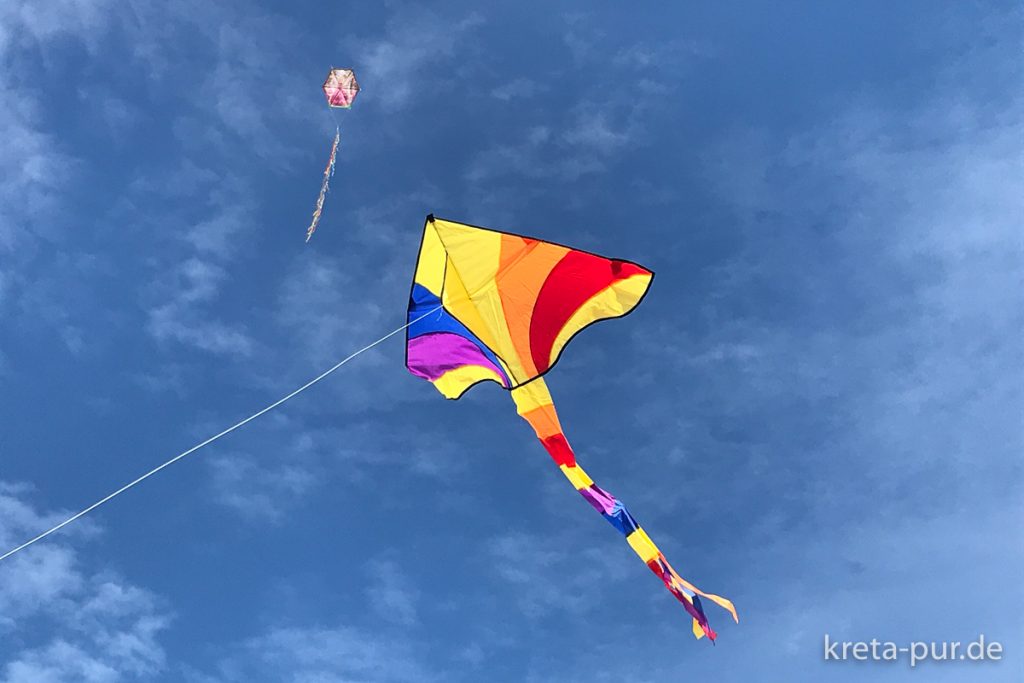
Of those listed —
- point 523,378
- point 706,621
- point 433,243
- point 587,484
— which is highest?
point 433,243

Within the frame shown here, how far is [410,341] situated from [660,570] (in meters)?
4.68

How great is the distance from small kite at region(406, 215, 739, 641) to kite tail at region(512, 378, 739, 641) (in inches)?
0.6

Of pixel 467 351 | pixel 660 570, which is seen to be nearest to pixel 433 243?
pixel 467 351

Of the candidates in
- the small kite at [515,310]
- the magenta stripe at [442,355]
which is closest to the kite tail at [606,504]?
the small kite at [515,310]

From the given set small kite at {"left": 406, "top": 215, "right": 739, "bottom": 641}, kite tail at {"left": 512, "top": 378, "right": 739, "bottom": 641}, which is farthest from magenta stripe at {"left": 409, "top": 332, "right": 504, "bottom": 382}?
kite tail at {"left": 512, "top": 378, "right": 739, "bottom": 641}

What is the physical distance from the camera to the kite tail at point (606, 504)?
9508 mm

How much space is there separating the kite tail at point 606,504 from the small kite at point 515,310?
1cm

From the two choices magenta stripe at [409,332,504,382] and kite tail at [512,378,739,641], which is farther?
magenta stripe at [409,332,504,382]

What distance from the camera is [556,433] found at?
10.6m

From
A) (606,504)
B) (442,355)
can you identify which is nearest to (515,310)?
(442,355)

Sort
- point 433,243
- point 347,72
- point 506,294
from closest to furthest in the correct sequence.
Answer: point 433,243
point 506,294
point 347,72

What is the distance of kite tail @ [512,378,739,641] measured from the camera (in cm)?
951

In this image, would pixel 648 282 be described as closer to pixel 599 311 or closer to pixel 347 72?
pixel 599 311

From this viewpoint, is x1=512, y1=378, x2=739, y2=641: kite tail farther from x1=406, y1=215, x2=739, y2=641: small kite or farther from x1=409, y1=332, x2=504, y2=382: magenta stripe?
x1=409, y1=332, x2=504, y2=382: magenta stripe
